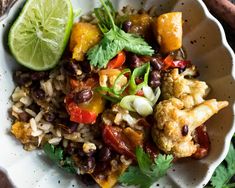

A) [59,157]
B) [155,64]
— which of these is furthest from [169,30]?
[59,157]

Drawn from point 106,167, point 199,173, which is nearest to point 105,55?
point 106,167

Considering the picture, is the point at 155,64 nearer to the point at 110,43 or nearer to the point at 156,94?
the point at 156,94

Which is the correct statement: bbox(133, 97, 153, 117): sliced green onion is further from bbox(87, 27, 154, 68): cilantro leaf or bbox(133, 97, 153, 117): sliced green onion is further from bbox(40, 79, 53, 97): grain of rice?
bbox(40, 79, 53, 97): grain of rice

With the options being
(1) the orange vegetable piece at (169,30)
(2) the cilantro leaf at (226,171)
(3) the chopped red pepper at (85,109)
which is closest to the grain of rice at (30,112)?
(3) the chopped red pepper at (85,109)

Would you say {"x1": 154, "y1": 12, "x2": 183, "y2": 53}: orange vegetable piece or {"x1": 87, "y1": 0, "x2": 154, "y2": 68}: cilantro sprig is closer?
{"x1": 87, "y1": 0, "x2": 154, "y2": 68}: cilantro sprig

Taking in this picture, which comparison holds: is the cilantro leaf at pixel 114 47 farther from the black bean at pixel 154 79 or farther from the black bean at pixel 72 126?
the black bean at pixel 72 126

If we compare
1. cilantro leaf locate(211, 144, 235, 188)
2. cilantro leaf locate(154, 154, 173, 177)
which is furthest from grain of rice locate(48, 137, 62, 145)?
cilantro leaf locate(211, 144, 235, 188)
